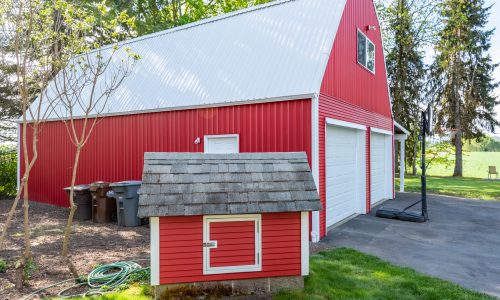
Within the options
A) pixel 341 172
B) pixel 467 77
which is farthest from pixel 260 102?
pixel 467 77

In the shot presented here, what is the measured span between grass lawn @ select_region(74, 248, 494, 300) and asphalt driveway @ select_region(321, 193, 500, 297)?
1.53ft

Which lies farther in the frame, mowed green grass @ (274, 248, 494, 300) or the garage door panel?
the garage door panel

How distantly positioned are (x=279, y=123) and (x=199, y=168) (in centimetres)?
332

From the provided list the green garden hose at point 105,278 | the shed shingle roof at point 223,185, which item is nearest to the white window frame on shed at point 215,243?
the shed shingle roof at point 223,185

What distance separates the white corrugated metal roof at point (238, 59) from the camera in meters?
7.83

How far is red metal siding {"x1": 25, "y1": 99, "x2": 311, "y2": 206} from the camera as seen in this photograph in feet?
24.4

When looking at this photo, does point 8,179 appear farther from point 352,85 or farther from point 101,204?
point 352,85

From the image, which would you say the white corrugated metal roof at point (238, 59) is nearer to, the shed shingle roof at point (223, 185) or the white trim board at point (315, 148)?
the white trim board at point (315, 148)

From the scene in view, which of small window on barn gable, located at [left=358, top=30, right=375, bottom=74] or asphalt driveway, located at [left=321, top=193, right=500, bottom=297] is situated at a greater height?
small window on barn gable, located at [left=358, top=30, right=375, bottom=74]

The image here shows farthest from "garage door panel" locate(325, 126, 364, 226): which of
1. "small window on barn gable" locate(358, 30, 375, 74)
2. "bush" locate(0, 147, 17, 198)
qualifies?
"bush" locate(0, 147, 17, 198)

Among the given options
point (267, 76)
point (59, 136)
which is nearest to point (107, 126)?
point (59, 136)

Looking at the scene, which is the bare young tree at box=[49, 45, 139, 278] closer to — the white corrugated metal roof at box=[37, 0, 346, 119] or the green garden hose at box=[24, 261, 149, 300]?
the green garden hose at box=[24, 261, 149, 300]

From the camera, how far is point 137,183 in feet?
27.8

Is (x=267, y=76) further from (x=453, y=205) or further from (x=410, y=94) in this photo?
(x=410, y=94)
